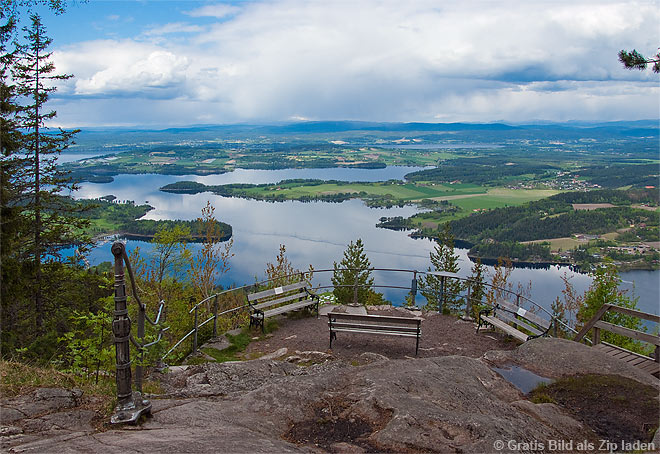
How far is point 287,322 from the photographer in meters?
11.1

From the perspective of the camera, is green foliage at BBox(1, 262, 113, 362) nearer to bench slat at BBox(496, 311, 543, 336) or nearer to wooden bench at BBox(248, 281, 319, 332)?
wooden bench at BBox(248, 281, 319, 332)

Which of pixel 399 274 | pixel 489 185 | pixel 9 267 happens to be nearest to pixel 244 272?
pixel 399 274

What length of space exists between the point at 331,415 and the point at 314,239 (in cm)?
6447

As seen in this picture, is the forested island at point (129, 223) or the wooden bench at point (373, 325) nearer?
the wooden bench at point (373, 325)

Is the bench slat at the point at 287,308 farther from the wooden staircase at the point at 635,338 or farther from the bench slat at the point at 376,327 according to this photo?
the wooden staircase at the point at 635,338

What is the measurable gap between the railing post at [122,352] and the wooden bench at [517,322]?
734 cm

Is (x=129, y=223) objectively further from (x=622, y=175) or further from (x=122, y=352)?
(x=622, y=175)

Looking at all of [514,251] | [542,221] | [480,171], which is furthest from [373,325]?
[480,171]

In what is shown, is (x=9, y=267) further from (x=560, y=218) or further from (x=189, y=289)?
A: (x=560, y=218)

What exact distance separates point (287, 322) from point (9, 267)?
6964 mm

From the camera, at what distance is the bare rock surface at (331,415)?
13.7 ft

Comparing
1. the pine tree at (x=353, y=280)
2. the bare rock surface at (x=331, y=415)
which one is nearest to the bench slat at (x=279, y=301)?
the bare rock surface at (x=331, y=415)

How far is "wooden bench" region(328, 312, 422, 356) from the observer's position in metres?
9.03

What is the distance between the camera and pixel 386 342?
383 inches
